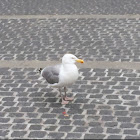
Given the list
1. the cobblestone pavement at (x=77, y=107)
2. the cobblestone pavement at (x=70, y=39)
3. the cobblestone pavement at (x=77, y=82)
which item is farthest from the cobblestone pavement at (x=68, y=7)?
the cobblestone pavement at (x=77, y=107)

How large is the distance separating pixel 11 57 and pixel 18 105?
2.92 metres

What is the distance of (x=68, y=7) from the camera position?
1502 centimetres

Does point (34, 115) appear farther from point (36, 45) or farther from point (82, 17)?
point (82, 17)

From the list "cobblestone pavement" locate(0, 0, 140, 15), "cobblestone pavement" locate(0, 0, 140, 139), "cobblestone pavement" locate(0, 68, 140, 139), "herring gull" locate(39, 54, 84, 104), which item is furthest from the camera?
"cobblestone pavement" locate(0, 0, 140, 15)

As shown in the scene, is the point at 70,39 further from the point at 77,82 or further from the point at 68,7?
the point at 68,7

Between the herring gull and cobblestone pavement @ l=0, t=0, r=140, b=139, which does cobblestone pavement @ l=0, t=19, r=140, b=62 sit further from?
the herring gull

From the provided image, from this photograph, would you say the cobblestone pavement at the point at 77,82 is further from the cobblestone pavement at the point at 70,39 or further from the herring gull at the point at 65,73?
the herring gull at the point at 65,73

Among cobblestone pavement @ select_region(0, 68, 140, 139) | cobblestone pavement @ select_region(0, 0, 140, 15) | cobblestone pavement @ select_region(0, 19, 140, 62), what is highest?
cobblestone pavement @ select_region(0, 0, 140, 15)

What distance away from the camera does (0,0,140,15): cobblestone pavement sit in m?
14.1

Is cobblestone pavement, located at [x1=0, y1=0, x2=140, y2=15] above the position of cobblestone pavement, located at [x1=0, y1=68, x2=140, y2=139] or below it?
above

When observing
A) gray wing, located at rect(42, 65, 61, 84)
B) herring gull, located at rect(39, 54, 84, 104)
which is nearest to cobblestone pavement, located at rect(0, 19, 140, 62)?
gray wing, located at rect(42, 65, 61, 84)

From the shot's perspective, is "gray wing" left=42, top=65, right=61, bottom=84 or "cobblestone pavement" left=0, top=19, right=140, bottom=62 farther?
"cobblestone pavement" left=0, top=19, right=140, bottom=62

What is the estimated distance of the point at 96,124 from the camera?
5.69 metres

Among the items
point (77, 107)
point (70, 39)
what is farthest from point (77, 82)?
point (70, 39)
